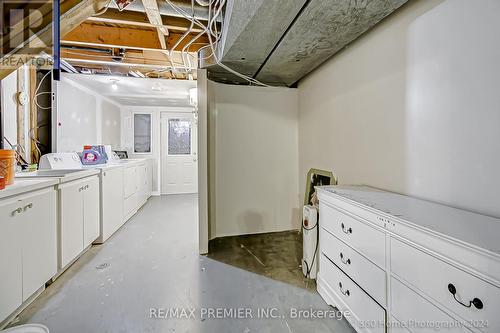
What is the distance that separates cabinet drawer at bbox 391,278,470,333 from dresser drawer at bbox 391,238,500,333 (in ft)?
0.15

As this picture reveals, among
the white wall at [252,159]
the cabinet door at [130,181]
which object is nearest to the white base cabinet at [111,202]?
the cabinet door at [130,181]

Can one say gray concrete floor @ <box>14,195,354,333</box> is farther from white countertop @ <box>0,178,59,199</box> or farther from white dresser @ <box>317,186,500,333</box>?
white countertop @ <box>0,178,59,199</box>

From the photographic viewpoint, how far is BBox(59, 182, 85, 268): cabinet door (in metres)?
1.89

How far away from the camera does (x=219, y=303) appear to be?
161 centimetres

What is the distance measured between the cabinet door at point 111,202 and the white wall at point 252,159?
1.35 metres

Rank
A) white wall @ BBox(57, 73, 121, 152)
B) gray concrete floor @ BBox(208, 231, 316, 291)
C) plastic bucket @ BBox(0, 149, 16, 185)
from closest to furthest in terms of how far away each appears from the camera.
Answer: plastic bucket @ BBox(0, 149, 16, 185) → gray concrete floor @ BBox(208, 231, 316, 291) → white wall @ BBox(57, 73, 121, 152)

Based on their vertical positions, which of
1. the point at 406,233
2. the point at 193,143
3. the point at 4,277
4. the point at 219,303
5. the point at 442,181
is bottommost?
the point at 219,303

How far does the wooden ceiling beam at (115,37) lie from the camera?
2.31m

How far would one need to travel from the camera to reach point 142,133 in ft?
17.7

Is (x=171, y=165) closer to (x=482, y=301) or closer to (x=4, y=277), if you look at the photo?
(x=4, y=277)

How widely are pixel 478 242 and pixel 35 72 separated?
4596 mm

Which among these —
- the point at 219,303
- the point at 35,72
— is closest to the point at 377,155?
the point at 219,303

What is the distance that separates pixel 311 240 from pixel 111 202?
8.66 ft

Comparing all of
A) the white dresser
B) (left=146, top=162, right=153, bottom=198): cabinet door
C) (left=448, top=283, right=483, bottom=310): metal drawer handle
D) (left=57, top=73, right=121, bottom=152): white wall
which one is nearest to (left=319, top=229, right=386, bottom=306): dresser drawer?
the white dresser
